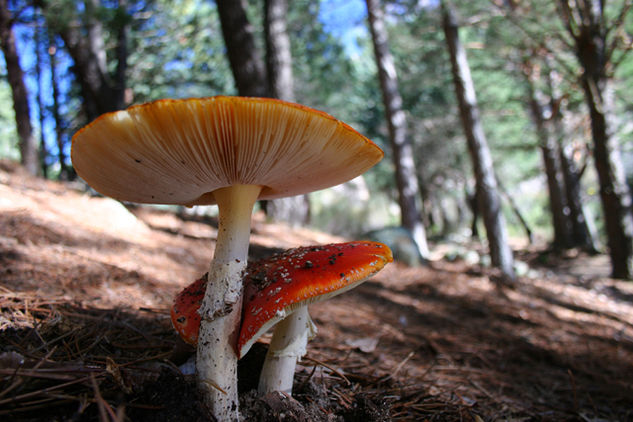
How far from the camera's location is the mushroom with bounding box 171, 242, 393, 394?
944 mm

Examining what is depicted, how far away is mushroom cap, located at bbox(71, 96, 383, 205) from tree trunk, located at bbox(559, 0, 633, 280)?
20.6ft

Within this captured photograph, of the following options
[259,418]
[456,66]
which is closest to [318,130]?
[259,418]

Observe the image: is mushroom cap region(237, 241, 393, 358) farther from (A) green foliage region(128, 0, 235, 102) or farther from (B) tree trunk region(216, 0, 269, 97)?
(A) green foliage region(128, 0, 235, 102)

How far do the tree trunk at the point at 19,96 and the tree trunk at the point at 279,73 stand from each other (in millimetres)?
4341

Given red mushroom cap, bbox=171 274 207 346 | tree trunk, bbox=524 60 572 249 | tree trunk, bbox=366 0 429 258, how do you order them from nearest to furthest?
red mushroom cap, bbox=171 274 207 346
tree trunk, bbox=366 0 429 258
tree trunk, bbox=524 60 572 249

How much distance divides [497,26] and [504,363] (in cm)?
816

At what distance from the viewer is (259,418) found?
3.38ft

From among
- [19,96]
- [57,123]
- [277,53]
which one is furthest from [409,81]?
[57,123]

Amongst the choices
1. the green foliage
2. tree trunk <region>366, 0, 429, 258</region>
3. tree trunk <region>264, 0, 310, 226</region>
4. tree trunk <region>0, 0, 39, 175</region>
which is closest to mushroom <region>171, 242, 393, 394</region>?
tree trunk <region>264, 0, 310, 226</region>

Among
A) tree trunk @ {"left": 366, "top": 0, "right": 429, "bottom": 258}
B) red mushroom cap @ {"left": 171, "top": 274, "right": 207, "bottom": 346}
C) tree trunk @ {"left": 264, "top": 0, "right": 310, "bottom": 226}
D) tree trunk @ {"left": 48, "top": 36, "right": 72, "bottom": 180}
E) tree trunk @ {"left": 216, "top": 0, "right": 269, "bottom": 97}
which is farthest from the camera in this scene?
tree trunk @ {"left": 48, "top": 36, "right": 72, "bottom": 180}

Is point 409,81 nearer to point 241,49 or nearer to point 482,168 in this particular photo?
point 482,168

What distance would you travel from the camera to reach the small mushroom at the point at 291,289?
941 millimetres

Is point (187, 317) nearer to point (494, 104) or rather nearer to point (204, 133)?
point (204, 133)

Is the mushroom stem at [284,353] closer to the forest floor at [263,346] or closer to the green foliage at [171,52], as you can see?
the forest floor at [263,346]
